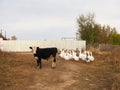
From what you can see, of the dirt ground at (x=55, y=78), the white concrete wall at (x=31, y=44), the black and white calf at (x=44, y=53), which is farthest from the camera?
the white concrete wall at (x=31, y=44)

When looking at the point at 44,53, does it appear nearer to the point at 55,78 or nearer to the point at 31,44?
the point at 55,78

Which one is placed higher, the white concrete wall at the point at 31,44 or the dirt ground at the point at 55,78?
the white concrete wall at the point at 31,44

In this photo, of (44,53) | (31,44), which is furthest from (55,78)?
(31,44)

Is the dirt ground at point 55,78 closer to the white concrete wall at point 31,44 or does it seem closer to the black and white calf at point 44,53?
the black and white calf at point 44,53

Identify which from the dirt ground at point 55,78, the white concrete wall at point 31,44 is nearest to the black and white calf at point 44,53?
the dirt ground at point 55,78

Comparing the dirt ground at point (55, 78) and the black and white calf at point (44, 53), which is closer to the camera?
the dirt ground at point (55, 78)

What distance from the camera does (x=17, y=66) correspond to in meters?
21.7

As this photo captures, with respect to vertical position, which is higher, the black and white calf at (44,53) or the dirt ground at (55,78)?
the black and white calf at (44,53)

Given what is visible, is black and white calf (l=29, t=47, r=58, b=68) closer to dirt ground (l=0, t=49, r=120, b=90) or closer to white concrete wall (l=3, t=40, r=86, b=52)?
dirt ground (l=0, t=49, r=120, b=90)

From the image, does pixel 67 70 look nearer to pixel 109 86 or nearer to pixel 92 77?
pixel 92 77

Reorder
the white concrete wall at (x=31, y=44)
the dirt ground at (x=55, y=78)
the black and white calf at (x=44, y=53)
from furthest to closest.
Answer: the white concrete wall at (x=31, y=44) → the black and white calf at (x=44, y=53) → the dirt ground at (x=55, y=78)

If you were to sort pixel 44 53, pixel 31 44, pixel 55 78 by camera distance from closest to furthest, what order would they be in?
1. pixel 55 78
2. pixel 44 53
3. pixel 31 44

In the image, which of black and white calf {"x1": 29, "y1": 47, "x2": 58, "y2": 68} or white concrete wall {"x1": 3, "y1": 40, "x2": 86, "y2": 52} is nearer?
black and white calf {"x1": 29, "y1": 47, "x2": 58, "y2": 68}

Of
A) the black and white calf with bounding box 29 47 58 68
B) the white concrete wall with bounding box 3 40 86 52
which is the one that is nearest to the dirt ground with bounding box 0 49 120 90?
the black and white calf with bounding box 29 47 58 68
